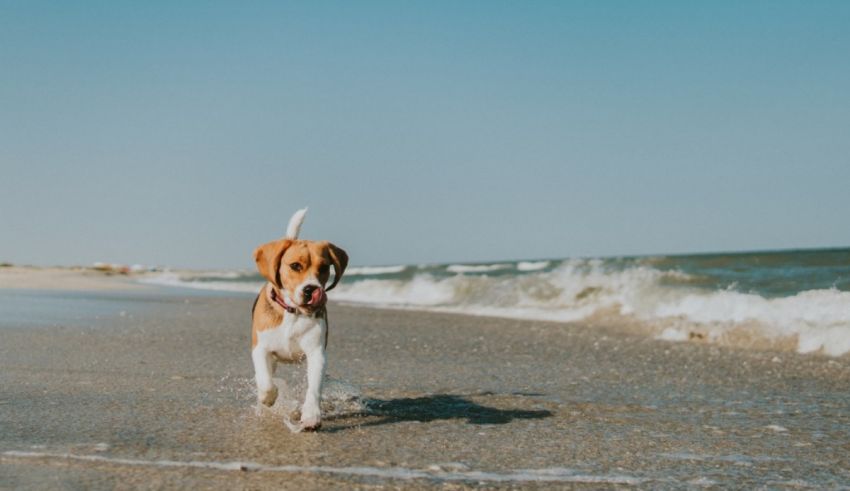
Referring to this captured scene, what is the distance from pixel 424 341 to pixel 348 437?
226 inches

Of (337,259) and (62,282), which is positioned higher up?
(337,259)

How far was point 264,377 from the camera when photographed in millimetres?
4965

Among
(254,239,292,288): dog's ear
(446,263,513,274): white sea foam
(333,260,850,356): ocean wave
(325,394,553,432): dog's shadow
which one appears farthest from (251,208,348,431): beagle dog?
(446,263,513,274): white sea foam

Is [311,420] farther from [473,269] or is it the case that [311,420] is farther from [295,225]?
[473,269]

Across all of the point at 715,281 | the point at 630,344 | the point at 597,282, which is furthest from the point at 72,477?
the point at 715,281

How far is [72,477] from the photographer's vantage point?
3.40 m

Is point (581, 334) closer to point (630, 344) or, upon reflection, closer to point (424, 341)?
point (630, 344)

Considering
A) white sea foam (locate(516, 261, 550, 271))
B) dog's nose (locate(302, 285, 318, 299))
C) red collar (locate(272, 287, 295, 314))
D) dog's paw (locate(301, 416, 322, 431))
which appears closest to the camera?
dog's paw (locate(301, 416, 322, 431))

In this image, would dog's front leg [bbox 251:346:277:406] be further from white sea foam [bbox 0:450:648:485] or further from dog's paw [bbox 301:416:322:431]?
white sea foam [bbox 0:450:648:485]

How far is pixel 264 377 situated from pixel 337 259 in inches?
31.1

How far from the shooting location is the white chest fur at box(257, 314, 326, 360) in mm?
4840

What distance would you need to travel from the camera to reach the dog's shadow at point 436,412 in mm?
5026

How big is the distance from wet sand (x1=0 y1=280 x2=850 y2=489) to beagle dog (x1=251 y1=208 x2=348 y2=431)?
256mm

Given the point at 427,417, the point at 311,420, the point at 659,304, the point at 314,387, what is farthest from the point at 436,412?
A: the point at 659,304
